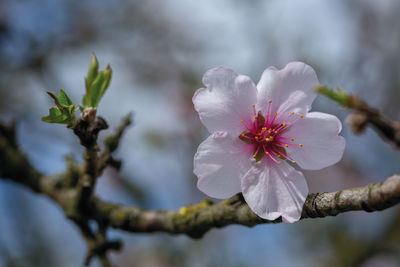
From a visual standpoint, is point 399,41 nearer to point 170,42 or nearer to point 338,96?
point 170,42

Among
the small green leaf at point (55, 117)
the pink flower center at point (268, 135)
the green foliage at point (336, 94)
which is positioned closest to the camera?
the green foliage at point (336, 94)

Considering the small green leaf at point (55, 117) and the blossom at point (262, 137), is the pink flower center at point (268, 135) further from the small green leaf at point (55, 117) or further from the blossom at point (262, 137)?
the small green leaf at point (55, 117)

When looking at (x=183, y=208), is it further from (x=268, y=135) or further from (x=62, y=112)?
(x=62, y=112)

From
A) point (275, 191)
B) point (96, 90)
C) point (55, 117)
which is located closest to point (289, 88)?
point (275, 191)

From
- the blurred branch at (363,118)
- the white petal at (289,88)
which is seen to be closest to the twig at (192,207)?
the blurred branch at (363,118)

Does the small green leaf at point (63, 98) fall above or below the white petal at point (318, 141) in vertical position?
above

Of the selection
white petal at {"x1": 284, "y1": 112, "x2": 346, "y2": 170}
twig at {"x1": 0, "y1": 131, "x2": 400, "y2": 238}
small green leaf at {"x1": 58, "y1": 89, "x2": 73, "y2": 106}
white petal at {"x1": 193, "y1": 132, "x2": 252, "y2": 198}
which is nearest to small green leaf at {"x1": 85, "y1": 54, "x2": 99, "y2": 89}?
small green leaf at {"x1": 58, "y1": 89, "x2": 73, "y2": 106}
